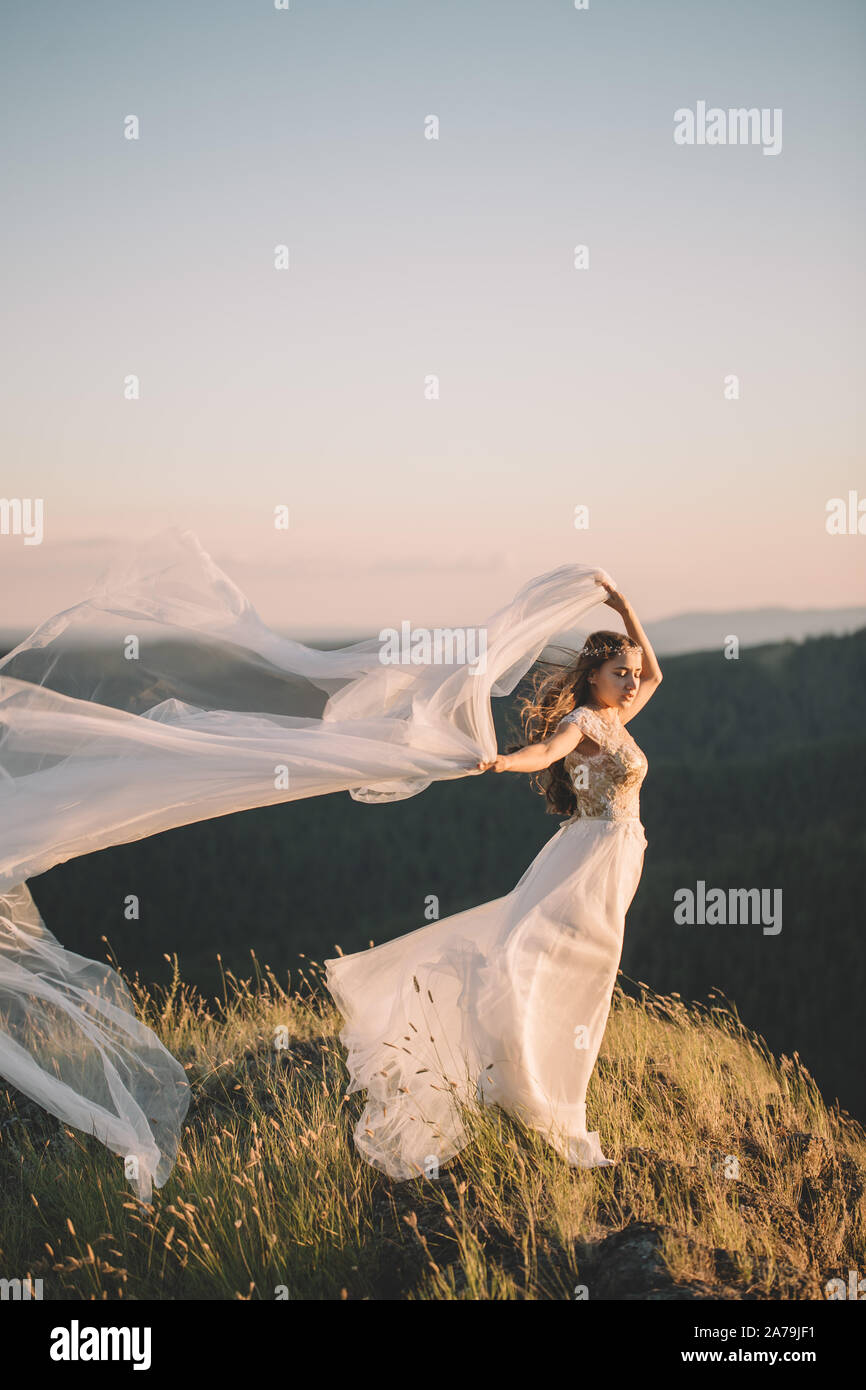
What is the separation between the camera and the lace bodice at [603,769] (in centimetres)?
511

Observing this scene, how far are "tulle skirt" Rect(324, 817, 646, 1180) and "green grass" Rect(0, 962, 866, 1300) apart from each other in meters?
0.14

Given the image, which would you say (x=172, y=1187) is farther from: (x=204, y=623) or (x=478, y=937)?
(x=204, y=623)

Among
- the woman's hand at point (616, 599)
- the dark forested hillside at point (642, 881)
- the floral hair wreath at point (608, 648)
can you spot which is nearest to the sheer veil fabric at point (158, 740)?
the woman's hand at point (616, 599)

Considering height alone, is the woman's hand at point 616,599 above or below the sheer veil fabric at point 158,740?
above

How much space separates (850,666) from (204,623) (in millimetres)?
49264

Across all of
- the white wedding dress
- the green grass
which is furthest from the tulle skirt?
the green grass

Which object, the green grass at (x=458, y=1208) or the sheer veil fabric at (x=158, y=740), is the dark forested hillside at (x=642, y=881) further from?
the sheer veil fabric at (x=158, y=740)

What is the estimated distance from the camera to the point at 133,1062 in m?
5.04

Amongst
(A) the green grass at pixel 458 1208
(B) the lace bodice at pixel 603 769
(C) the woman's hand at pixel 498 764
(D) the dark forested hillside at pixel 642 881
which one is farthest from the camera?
(D) the dark forested hillside at pixel 642 881

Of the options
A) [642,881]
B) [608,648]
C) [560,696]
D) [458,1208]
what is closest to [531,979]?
[458,1208]

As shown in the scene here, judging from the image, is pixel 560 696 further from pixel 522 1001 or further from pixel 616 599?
pixel 522 1001

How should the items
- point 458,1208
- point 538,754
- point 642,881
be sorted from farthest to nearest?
1. point 642,881
2. point 538,754
3. point 458,1208

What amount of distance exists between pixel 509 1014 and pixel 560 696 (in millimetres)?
Answer: 1595

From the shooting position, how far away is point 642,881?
30.3m
